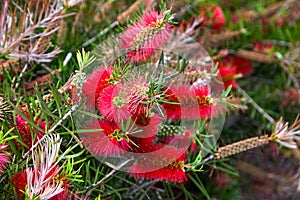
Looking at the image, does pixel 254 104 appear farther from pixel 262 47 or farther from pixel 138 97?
pixel 138 97

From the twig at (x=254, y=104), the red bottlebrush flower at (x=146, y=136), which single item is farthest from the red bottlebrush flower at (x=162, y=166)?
the twig at (x=254, y=104)

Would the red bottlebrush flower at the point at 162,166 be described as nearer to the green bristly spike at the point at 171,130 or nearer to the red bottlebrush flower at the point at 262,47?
the green bristly spike at the point at 171,130

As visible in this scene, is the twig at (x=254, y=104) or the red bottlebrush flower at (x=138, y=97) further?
the twig at (x=254, y=104)

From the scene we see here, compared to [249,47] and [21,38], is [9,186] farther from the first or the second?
[249,47]

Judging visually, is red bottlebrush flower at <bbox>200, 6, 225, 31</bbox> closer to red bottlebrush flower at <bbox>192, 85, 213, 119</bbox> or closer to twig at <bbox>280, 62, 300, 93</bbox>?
twig at <bbox>280, 62, 300, 93</bbox>

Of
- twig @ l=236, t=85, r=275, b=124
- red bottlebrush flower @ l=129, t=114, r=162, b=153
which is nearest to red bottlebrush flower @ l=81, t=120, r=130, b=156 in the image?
red bottlebrush flower @ l=129, t=114, r=162, b=153

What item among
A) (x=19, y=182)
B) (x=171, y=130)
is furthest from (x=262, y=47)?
(x=19, y=182)

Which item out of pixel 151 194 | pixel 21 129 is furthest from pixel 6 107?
pixel 151 194
